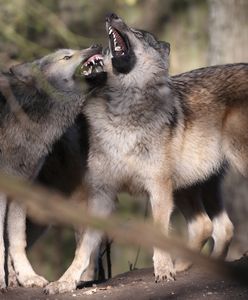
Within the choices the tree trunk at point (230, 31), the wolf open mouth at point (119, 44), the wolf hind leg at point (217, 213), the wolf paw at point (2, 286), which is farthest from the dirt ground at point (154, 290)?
the tree trunk at point (230, 31)

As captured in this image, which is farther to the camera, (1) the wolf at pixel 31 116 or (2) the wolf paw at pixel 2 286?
(1) the wolf at pixel 31 116

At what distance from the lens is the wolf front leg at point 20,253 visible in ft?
19.2

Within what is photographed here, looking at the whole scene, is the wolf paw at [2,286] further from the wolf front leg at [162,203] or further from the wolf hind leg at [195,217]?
the wolf hind leg at [195,217]

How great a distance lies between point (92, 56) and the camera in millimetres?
6090

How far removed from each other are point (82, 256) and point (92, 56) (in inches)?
61.2

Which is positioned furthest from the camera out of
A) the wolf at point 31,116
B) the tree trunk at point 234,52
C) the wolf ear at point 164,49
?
the tree trunk at point 234,52

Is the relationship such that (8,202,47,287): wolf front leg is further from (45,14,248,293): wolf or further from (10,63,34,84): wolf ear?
(10,63,34,84): wolf ear

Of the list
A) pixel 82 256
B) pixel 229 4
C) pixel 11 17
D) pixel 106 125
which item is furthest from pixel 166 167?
pixel 11 17

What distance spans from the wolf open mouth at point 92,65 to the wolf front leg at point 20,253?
1191 millimetres

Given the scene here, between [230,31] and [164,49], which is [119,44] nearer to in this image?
[164,49]

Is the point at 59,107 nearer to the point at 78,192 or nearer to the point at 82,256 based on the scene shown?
the point at 78,192

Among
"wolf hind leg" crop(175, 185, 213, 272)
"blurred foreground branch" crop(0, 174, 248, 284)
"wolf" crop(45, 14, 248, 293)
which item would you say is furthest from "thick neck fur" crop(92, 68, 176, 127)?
"blurred foreground branch" crop(0, 174, 248, 284)

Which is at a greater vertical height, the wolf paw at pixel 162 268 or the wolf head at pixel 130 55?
the wolf head at pixel 130 55

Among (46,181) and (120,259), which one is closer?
(46,181)
